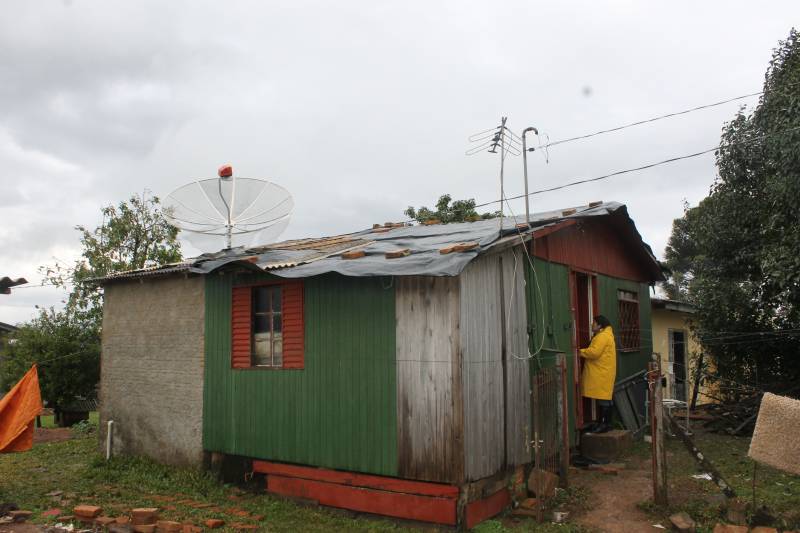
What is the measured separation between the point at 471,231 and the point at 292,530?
4.27m

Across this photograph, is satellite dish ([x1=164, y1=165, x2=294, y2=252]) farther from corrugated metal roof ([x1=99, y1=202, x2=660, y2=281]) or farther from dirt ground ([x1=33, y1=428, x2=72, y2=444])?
dirt ground ([x1=33, y1=428, x2=72, y2=444])

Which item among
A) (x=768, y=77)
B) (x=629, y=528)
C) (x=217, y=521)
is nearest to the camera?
(x=629, y=528)

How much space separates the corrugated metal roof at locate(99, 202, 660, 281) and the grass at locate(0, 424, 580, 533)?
2.71 m

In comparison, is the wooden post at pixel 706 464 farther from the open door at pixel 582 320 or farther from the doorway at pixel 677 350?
the doorway at pixel 677 350

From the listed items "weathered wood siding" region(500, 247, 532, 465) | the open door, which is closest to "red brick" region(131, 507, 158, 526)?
"weathered wood siding" region(500, 247, 532, 465)

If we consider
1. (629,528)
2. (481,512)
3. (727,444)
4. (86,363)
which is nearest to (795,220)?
(727,444)

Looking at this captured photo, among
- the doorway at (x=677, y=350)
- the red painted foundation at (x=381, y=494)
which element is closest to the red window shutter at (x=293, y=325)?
the red painted foundation at (x=381, y=494)

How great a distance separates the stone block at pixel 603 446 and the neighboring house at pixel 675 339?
6517 mm

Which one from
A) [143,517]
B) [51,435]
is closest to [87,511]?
[143,517]

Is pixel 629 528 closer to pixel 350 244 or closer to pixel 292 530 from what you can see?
pixel 292 530

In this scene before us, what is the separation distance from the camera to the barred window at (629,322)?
12047 mm

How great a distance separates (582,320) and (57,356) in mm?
12873

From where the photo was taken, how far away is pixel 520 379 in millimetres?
7832

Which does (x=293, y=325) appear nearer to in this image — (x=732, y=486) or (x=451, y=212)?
(x=732, y=486)
